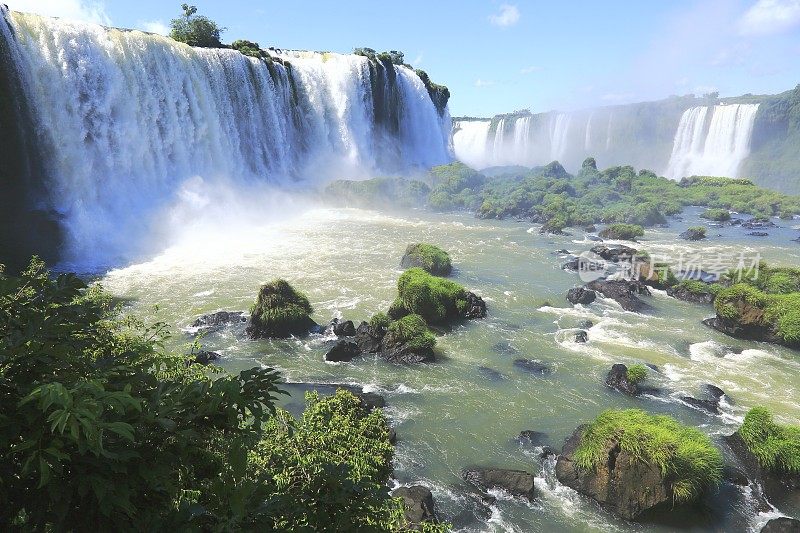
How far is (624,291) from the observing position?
71.4 ft

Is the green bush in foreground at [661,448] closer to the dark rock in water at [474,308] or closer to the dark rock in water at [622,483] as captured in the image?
the dark rock in water at [622,483]

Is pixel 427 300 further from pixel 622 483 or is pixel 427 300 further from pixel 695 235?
pixel 695 235

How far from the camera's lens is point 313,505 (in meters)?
3.98

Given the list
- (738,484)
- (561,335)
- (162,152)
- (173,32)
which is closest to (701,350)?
(561,335)

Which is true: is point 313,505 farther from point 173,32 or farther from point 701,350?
point 173,32

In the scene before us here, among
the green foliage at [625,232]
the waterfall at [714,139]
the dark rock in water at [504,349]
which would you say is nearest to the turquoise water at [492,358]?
the dark rock in water at [504,349]

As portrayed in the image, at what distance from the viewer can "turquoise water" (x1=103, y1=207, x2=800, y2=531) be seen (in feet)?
33.3

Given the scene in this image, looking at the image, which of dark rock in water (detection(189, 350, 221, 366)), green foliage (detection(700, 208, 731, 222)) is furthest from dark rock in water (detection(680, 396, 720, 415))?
green foliage (detection(700, 208, 731, 222))

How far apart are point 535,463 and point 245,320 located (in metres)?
11.7

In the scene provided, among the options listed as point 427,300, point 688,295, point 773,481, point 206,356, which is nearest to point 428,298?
point 427,300

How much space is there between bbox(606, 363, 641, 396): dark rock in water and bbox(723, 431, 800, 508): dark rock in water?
10.1 feet

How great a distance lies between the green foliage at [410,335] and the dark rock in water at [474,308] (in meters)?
3.43

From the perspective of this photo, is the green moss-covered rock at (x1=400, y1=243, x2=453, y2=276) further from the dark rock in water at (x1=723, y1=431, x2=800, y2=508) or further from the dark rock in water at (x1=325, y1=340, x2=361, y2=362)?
the dark rock in water at (x1=723, y1=431, x2=800, y2=508)

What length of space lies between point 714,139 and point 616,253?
5854cm
